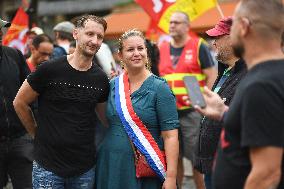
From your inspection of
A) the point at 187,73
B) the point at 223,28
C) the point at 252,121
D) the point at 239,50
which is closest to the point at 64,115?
the point at 223,28

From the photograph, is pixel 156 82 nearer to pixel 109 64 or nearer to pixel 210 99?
pixel 210 99

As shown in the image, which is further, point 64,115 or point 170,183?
point 64,115

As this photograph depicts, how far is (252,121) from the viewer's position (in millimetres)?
2418

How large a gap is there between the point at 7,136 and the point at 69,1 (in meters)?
17.9

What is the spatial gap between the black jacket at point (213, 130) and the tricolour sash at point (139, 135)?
28 cm

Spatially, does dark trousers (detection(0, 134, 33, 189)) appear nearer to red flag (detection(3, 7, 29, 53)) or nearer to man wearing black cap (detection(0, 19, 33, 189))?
man wearing black cap (detection(0, 19, 33, 189))

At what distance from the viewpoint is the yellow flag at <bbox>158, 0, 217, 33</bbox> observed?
732 cm

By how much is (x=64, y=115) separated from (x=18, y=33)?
16.2ft

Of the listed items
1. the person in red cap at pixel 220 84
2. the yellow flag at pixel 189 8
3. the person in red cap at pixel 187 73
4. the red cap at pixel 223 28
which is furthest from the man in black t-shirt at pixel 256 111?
the yellow flag at pixel 189 8

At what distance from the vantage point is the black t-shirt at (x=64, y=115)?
13.2 feet

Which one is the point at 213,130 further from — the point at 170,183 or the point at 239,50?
the point at 239,50

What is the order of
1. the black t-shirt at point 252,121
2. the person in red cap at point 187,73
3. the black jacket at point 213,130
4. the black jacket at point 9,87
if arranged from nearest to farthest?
the black t-shirt at point 252,121, the black jacket at point 213,130, the black jacket at point 9,87, the person in red cap at point 187,73

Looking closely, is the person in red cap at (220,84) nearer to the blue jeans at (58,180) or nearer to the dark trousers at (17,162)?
the blue jeans at (58,180)

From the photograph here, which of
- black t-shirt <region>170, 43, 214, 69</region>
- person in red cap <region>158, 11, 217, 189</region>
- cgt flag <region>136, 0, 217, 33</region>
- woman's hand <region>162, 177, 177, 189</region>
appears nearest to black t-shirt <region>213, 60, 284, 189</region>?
→ woman's hand <region>162, 177, 177, 189</region>
